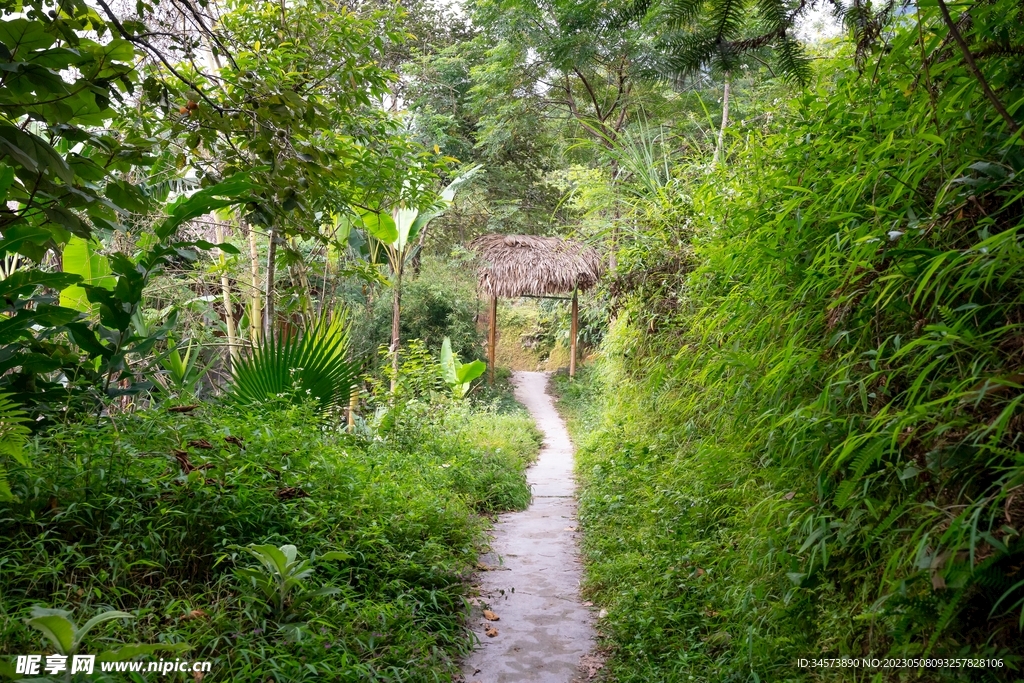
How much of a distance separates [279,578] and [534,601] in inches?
76.8

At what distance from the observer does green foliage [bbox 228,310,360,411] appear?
5.09 m

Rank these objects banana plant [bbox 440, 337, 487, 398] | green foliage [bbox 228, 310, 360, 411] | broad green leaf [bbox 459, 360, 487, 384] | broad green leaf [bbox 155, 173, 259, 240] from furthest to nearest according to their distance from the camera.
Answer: broad green leaf [bbox 459, 360, 487, 384] < banana plant [bbox 440, 337, 487, 398] < green foliage [bbox 228, 310, 360, 411] < broad green leaf [bbox 155, 173, 259, 240]

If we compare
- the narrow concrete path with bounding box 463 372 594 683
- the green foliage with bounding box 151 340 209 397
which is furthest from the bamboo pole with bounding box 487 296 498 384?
the green foliage with bounding box 151 340 209 397

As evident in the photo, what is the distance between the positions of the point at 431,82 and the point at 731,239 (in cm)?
1557

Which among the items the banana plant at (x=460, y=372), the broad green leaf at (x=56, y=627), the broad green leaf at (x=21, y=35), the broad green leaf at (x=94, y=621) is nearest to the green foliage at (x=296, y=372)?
the broad green leaf at (x=94, y=621)

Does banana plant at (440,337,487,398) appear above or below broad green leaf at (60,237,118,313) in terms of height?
below

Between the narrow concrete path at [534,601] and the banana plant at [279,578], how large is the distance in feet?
3.16

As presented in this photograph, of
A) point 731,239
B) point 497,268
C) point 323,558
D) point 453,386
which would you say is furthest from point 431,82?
point 323,558

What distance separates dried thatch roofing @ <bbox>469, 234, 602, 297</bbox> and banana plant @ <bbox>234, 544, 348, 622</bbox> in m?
12.8

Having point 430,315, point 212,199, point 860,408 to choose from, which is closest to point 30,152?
point 212,199

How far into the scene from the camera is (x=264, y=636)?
273 centimetres

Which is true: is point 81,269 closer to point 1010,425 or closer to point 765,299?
point 765,299

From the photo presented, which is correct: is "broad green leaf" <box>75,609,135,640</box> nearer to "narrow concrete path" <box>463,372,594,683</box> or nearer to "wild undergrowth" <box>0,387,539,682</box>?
"wild undergrowth" <box>0,387,539,682</box>

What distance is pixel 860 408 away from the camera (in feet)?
8.21
